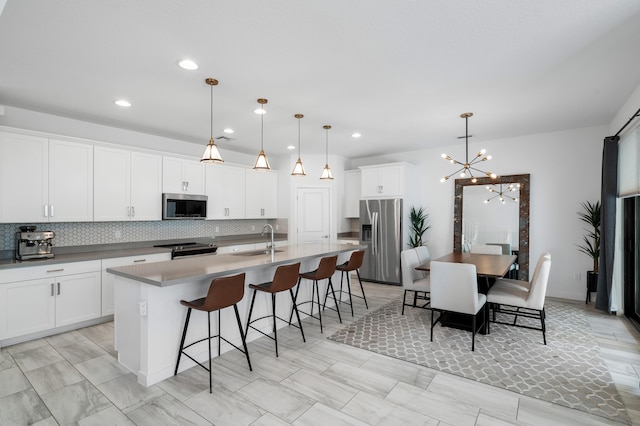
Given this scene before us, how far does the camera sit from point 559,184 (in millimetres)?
5195

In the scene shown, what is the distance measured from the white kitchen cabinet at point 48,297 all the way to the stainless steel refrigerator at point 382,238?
4.48 m

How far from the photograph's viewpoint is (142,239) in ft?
16.8

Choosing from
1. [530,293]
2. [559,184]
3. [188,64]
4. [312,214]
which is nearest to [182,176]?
[312,214]

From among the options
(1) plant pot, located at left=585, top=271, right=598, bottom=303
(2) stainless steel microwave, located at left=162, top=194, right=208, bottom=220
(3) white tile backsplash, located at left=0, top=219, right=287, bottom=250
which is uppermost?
(2) stainless steel microwave, located at left=162, top=194, right=208, bottom=220

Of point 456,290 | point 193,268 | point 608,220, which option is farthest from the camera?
point 608,220

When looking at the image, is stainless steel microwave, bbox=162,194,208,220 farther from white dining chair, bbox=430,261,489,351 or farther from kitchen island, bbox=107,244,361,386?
white dining chair, bbox=430,261,489,351

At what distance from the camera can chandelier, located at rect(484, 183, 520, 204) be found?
18.1 ft

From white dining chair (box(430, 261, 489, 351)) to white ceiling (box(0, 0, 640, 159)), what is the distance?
6.15 feet

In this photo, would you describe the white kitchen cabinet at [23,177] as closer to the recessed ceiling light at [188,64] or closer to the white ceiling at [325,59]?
the white ceiling at [325,59]

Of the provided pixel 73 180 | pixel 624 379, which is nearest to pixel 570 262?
pixel 624 379

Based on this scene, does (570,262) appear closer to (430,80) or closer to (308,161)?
(430,80)

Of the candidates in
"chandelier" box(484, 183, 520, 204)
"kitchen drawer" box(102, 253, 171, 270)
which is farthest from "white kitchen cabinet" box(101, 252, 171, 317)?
"chandelier" box(484, 183, 520, 204)

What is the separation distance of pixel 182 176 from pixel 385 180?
371cm

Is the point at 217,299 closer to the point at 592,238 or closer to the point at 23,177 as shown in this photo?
the point at 23,177
